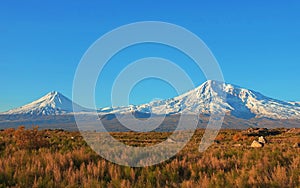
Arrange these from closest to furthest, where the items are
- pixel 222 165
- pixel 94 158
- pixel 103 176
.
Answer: pixel 103 176 → pixel 222 165 → pixel 94 158

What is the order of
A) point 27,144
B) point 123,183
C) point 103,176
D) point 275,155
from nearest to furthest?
point 123,183, point 103,176, point 275,155, point 27,144

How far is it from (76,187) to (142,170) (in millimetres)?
2646

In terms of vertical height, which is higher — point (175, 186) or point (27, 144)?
point (27, 144)

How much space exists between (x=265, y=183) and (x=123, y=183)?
3.62 meters

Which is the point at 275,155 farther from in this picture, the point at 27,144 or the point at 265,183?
the point at 27,144

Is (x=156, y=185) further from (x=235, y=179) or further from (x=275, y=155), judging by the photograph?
(x=275, y=155)

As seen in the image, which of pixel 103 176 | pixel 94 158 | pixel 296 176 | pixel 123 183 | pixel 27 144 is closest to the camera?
pixel 123 183

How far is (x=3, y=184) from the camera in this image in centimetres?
906

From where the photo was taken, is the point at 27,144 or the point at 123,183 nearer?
the point at 123,183

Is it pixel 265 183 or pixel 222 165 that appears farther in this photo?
pixel 222 165

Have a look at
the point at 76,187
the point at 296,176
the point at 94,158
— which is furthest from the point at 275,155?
the point at 76,187

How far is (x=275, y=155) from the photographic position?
14.2 meters

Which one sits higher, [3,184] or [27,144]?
[27,144]

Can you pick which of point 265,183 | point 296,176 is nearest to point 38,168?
point 265,183
